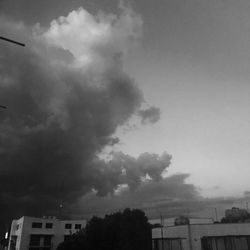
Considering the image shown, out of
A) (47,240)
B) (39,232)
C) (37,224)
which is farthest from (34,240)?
(37,224)

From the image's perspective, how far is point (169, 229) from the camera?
2087 inches

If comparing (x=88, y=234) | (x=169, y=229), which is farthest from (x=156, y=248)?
(x=88, y=234)

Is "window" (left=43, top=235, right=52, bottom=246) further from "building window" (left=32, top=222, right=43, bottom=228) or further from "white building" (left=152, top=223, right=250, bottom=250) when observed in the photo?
"white building" (left=152, top=223, right=250, bottom=250)

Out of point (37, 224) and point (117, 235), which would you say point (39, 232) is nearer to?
point (37, 224)

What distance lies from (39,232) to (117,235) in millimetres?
41423

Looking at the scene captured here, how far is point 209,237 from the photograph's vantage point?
47219mm

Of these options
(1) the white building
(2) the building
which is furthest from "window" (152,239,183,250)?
(2) the building

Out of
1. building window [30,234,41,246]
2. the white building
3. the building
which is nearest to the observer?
the white building

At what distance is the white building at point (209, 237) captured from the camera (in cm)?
4516

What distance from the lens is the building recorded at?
4051 inches

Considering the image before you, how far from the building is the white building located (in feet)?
221

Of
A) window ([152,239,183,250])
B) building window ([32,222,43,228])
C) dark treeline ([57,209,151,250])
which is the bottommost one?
window ([152,239,183,250])

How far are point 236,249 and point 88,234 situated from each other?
1812 inches

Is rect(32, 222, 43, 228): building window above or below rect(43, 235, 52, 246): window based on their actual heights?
above
